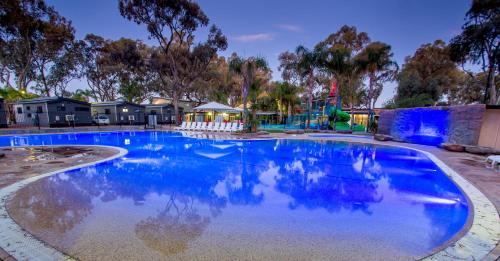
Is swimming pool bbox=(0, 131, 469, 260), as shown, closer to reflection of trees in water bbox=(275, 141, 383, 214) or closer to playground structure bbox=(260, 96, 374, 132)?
reflection of trees in water bbox=(275, 141, 383, 214)

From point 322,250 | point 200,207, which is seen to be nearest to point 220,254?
point 322,250

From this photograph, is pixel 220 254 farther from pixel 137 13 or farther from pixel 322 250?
pixel 137 13

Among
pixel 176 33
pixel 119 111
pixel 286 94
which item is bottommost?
pixel 119 111

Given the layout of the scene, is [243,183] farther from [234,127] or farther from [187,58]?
[187,58]

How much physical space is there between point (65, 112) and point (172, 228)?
86.3 ft

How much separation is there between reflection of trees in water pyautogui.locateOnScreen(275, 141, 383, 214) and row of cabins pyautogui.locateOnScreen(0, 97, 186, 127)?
20.8 meters

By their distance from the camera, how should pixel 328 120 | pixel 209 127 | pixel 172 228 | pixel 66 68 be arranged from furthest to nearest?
pixel 66 68 < pixel 328 120 < pixel 209 127 < pixel 172 228

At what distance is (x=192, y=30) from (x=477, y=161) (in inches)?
997

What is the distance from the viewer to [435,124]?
37.3 ft

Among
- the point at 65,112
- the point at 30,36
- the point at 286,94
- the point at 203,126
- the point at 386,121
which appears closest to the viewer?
the point at 386,121

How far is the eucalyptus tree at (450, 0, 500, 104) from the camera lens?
14953 mm

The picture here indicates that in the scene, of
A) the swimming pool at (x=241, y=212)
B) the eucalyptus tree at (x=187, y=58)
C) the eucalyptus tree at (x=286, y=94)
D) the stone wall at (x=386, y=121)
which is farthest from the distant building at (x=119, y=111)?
the stone wall at (x=386, y=121)

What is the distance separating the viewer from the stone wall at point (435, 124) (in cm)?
919

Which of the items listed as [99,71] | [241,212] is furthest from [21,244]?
[99,71]
